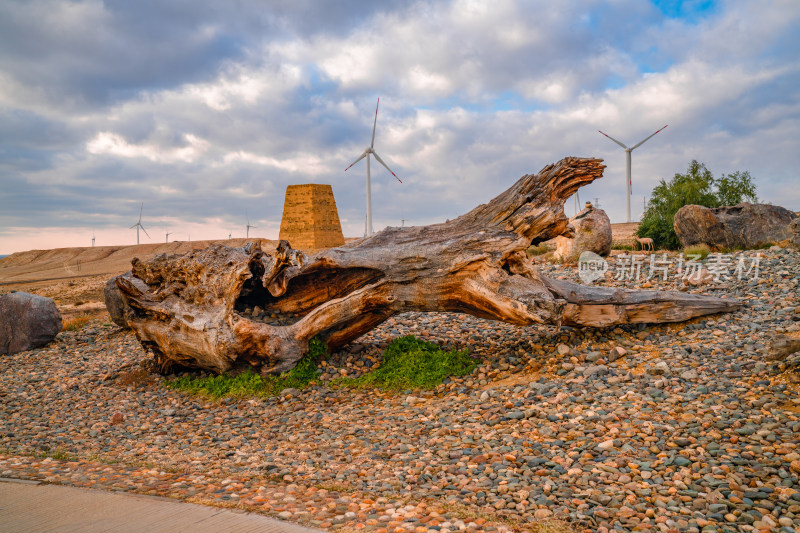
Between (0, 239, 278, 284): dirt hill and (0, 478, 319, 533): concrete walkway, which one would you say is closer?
(0, 478, 319, 533): concrete walkway

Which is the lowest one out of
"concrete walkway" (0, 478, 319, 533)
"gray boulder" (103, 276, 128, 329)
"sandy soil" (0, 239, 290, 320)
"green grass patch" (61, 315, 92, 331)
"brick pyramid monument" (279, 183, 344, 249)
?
"concrete walkway" (0, 478, 319, 533)

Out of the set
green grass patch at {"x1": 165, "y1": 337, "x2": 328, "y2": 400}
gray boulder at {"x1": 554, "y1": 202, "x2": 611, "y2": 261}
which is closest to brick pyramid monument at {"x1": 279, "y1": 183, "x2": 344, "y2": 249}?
gray boulder at {"x1": 554, "y1": 202, "x2": 611, "y2": 261}

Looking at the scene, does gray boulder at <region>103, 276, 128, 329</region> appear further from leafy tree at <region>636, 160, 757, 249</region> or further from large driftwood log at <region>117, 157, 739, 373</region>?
leafy tree at <region>636, 160, 757, 249</region>

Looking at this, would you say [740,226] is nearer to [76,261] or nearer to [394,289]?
[394,289]

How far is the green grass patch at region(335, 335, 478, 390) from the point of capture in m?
9.68

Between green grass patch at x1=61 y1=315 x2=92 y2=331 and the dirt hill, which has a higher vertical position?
the dirt hill

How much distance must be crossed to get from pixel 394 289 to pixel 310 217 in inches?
1275

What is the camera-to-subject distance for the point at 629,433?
21.2 ft

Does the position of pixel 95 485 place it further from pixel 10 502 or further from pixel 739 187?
pixel 739 187

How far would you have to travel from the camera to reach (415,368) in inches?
396

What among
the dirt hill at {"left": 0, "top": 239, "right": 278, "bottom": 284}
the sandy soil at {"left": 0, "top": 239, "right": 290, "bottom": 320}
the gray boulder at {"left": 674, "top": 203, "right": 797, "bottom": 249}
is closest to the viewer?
the gray boulder at {"left": 674, "top": 203, "right": 797, "bottom": 249}

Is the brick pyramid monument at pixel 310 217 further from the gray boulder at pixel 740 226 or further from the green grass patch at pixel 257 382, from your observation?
the green grass patch at pixel 257 382

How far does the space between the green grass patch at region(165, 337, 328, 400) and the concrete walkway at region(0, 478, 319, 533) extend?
4.15 metres

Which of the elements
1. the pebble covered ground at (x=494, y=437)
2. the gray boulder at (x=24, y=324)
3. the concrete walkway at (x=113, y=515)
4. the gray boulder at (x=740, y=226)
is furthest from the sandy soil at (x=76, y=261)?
the concrete walkway at (x=113, y=515)
